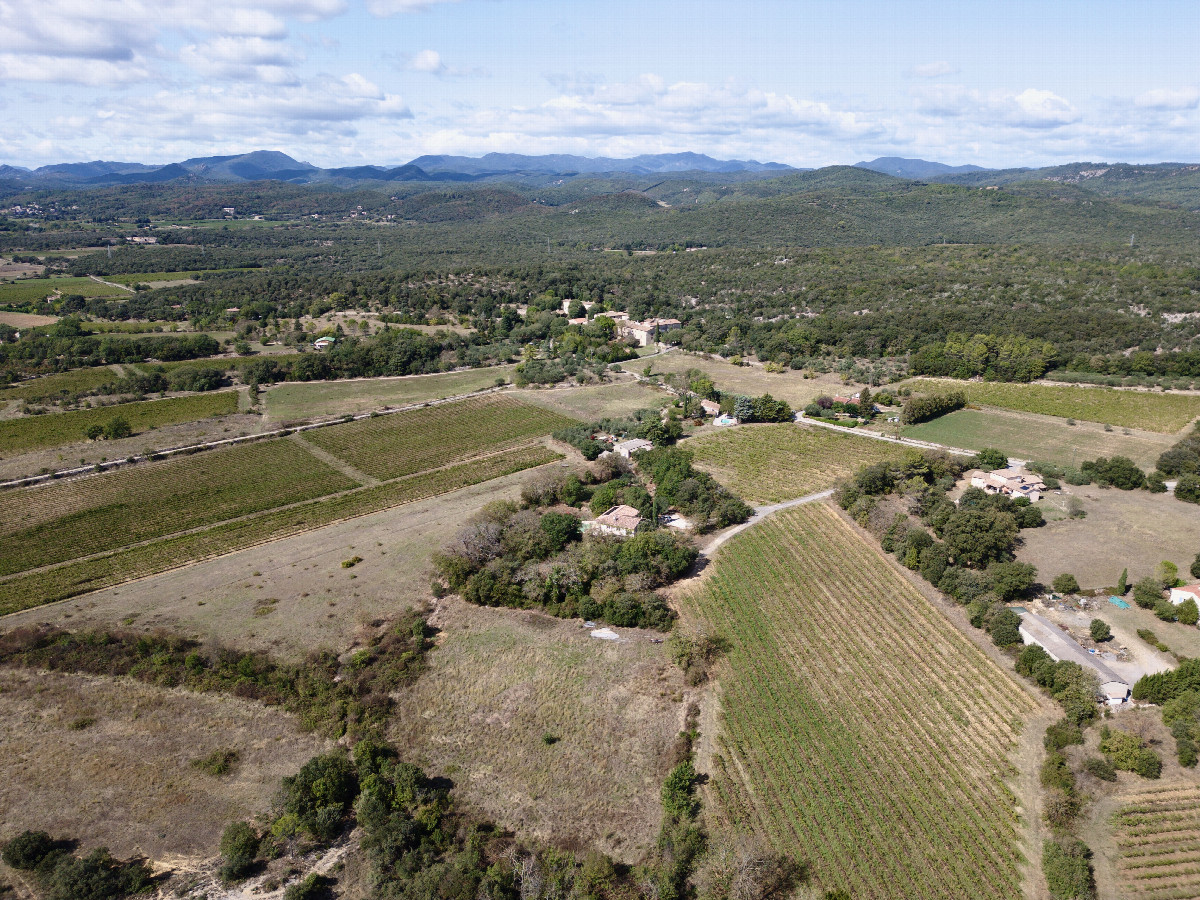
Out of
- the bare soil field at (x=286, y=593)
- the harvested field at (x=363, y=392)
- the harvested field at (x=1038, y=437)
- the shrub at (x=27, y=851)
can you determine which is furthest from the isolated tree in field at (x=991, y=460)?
the shrub at (x=27, y=851)

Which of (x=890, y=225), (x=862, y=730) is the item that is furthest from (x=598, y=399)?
(x=890, y=225)

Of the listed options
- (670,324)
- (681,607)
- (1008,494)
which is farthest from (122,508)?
(670,324)

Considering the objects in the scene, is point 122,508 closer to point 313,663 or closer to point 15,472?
point 15,472

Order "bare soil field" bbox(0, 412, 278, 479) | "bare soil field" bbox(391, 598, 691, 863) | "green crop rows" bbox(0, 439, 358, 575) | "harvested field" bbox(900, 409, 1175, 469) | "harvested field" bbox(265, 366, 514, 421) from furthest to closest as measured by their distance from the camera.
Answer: "harvested field" bbox(265, 366, 514, 421) → "harvested field" bbox(900, 409, 1175, 469) → "bare soil field" bbox(0, 412, 278, 479) → "green crop rows" bbox(0, 439, 358, 575) → "bare soil field" bbox(391, 598, 691, 863)

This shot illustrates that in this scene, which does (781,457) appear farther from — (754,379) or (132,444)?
(132,444)

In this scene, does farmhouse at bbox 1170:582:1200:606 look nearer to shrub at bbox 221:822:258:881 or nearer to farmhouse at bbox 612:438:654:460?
farmhouse at bbox 612:438:654:460

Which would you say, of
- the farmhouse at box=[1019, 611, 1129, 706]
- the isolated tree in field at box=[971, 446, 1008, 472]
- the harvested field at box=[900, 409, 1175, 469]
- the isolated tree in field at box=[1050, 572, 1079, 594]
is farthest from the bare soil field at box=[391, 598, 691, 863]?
the harvested field at box=[900, 409, 1175, 469]
